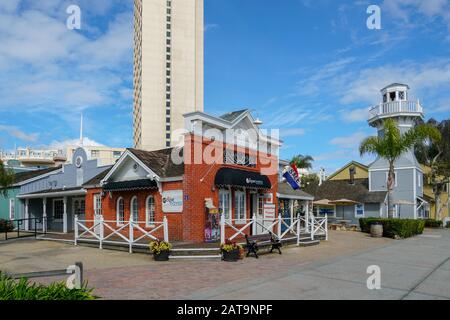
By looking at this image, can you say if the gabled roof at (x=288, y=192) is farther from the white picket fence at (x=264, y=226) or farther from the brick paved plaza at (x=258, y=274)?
the brick paved plaza at (x=258, y=274)

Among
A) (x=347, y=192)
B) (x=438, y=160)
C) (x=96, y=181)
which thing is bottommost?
(x=347, y=192)

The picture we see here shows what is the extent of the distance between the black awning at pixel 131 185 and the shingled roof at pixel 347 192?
79.9ft

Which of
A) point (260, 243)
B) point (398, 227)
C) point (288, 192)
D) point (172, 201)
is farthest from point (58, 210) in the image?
point (398, 227)

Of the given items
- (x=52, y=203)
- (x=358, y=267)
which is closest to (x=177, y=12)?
(x=52, y=203)

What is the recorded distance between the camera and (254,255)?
15.1 metres

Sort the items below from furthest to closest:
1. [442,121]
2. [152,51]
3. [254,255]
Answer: [152,51] < [442,121] < [254,255]

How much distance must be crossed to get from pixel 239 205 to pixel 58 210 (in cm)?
1356

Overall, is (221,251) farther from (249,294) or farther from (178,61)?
(178,61)

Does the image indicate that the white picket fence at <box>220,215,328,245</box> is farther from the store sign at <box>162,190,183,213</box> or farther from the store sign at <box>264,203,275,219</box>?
the store sign at <box>162,190,183,213</box>

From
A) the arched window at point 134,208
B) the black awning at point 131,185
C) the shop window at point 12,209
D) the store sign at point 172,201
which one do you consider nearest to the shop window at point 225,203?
the store sign at point 172,201

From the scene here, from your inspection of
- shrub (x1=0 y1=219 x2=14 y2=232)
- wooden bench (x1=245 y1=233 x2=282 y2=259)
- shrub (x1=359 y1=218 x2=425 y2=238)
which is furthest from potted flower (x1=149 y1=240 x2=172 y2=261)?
shrub (x1=0 y1=219 x2=14 y2=232)

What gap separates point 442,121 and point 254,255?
1640 inches

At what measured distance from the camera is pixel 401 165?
1432 inches

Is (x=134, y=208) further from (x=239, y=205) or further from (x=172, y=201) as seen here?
(x=239, y=205)
